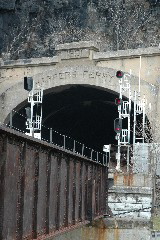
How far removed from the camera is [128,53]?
40.6 m

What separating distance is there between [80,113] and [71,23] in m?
23.6

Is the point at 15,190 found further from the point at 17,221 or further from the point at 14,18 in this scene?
the point at 14,18

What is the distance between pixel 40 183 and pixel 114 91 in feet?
91.6

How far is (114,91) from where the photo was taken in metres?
39.0

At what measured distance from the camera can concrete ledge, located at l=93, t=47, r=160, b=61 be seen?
39678 millimetres

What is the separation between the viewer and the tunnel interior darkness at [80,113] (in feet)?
143

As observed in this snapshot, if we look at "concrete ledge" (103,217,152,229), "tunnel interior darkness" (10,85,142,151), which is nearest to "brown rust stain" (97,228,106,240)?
"concrete ledge" (103,217,152,229)

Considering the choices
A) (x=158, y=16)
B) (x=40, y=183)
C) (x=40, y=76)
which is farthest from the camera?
(x=158, y=16)

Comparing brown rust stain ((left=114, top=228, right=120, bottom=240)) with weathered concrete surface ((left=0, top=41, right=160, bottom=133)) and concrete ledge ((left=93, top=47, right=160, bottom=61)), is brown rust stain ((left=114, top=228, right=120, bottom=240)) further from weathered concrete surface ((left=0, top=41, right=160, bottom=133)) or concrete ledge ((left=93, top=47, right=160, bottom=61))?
concrete ledge ((left=93, top=47, right=160, bottom=61))

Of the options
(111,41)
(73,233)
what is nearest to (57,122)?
(111,41)

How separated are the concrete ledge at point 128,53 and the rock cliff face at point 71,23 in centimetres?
2786

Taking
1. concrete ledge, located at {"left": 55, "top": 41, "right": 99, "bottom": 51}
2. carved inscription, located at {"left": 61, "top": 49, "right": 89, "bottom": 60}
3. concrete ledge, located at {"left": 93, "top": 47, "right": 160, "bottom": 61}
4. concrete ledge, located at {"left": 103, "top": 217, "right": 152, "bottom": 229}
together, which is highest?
concrete ledge, located at {"left": 55, "top": 41, "right": 99, "bottom": 51}

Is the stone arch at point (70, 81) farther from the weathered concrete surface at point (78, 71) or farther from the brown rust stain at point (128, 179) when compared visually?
the brown rust stain at point (128, 179)

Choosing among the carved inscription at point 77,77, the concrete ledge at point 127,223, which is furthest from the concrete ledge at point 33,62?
the concrete ledge at point 127,223
